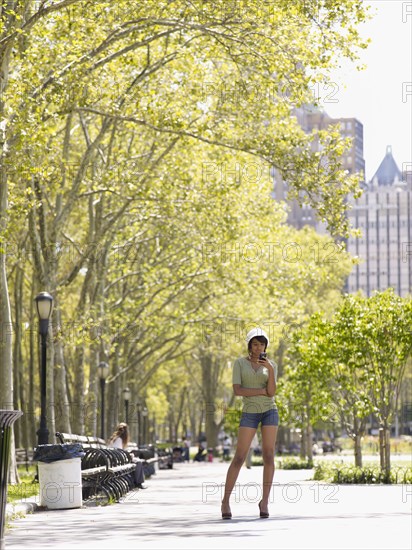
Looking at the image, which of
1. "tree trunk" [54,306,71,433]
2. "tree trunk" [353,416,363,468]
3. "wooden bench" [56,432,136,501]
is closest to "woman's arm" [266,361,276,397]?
"wooden bench" [56,432,136,501]

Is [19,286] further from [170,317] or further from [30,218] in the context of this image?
[30,218]

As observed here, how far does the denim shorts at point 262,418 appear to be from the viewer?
11914 millimetres

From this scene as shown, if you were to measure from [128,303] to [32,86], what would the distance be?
20.0 m

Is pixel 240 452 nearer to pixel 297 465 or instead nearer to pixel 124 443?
pixel 124 443

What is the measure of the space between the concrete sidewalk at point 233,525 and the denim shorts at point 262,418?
892mm

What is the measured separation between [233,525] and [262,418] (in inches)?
41.8

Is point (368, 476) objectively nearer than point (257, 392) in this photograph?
No

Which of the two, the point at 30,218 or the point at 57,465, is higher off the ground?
the point at 30,218

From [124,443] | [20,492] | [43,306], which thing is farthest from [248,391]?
[124,443]

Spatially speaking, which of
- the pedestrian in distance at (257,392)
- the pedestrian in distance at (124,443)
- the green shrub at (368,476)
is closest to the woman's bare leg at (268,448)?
the pedestrian in distance at (257,392)

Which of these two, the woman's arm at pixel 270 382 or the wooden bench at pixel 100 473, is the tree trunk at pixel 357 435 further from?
the woman's arm at pixel 270 382

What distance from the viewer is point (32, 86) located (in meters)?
20.9

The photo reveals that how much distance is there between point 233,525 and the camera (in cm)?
1153

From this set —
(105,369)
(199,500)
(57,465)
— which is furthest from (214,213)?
(57,465)
